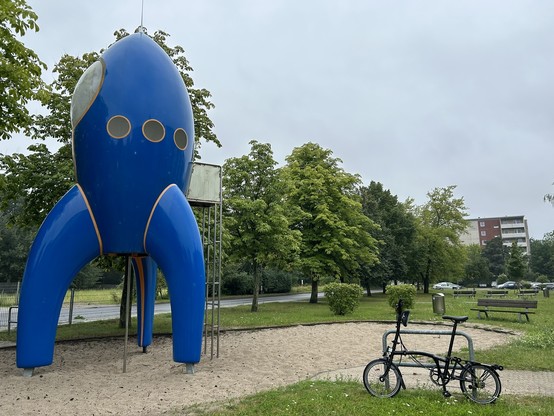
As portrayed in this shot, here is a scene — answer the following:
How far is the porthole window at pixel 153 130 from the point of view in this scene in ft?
27.6

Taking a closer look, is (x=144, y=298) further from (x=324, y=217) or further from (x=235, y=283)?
(x=235, y=283)

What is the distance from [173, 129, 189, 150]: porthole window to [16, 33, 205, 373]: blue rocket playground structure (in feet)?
0.10

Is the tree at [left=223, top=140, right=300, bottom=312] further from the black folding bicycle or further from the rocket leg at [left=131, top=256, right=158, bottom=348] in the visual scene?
the black folding bicycle

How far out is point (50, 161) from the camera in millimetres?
14250

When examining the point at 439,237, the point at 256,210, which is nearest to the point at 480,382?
the point at 256,210

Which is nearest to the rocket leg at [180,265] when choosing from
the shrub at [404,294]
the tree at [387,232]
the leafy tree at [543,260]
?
the shrub at [404,294]

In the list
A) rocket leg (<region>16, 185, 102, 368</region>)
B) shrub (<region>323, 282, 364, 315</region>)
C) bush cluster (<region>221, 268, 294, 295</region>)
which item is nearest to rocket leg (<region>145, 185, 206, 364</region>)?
rocket leg (<region>16, 185, 102, 368</region>)

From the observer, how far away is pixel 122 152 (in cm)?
827

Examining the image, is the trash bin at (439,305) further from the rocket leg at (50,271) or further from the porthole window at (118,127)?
the porthole window at (118,127)

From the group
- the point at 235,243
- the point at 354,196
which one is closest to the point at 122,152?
the point at 235,243

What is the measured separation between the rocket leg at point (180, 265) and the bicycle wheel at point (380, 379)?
3246mm

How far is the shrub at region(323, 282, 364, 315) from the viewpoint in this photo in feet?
64.4

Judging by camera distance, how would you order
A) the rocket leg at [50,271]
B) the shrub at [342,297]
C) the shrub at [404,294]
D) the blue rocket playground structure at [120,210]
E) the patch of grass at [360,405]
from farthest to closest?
the shrub at [404,294] → the shrub at [342,297] → the blue rocket playground structure at [120,210] → the rocket leg at [50,271] → the patch of grass at [360,405]

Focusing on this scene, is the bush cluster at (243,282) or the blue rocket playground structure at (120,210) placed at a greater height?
the blue rocket playground structure at (120,210)
